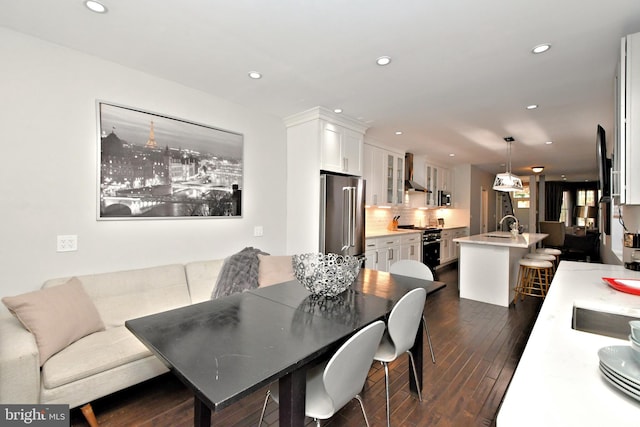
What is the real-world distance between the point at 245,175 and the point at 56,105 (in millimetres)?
1734

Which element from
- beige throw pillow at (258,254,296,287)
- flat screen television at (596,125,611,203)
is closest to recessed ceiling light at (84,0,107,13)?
beige throw pillow at (258,254,296,287)

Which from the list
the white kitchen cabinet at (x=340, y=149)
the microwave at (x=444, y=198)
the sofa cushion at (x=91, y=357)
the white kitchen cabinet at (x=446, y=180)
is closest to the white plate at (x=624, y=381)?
the sofa cushion at (x=91, y=357)

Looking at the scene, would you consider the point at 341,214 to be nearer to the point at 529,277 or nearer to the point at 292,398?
the point at 292,398

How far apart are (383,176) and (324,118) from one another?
6.93 feet

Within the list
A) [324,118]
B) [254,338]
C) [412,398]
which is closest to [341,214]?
[324,118]

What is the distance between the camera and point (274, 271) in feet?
9.73

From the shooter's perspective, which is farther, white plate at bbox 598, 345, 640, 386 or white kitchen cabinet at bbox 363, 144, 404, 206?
white kitchen cabinet at bbox 363, 144, 404, 206

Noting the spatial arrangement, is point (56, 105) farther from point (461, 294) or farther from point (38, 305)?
point (461, 294)

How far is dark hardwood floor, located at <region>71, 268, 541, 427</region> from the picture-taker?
180 centimetres

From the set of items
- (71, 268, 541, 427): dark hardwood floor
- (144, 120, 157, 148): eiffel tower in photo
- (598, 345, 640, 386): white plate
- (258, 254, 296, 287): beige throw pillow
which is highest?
(144, 120, 157, 148): eiffel tower in photo

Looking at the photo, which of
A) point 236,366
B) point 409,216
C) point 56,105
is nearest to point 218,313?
point 236,366

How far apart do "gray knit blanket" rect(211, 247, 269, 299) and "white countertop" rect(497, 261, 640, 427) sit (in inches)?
92.2

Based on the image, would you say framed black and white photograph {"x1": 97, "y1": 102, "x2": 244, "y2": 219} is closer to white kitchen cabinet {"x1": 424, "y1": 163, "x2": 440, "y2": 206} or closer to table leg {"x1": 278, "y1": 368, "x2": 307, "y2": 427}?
table leg {"x1": 278, "y1": 368, "x2": 307, "y2": 427}

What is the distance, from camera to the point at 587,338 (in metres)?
1.05
